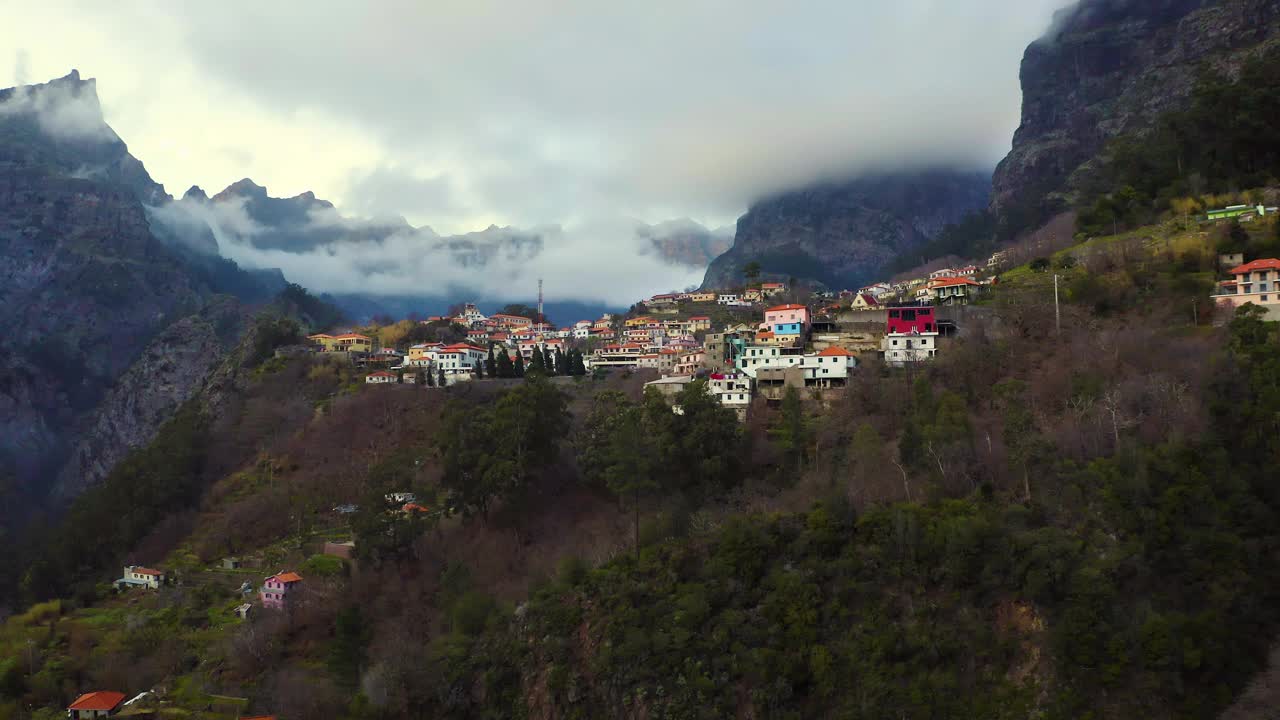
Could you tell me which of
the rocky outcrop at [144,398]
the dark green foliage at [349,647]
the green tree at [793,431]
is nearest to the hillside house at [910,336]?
the green tree at [793,431]

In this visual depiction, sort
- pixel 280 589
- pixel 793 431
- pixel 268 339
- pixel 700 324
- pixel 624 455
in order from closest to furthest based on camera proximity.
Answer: pixel 624 455
pixel 793 431
pixel 280 589
pixel 268 339
pixel 700 324

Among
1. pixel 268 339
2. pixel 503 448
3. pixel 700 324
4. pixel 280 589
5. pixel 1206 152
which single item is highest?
pixel 1206 152

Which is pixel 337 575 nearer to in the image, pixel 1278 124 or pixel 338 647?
pixel 338 647

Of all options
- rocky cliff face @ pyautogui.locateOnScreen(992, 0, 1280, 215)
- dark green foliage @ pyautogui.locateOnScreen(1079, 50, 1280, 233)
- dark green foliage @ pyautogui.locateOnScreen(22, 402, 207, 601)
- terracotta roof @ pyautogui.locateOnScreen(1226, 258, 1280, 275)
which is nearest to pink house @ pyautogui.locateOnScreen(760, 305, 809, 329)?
dark green foliage @ pyautogui.locateOnScreen(1079, 50, 1280, 233)

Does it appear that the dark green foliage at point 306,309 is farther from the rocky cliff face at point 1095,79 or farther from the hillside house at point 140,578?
the rocky cliff face at point 1095,79

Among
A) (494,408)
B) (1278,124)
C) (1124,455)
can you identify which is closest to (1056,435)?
(1124,455)

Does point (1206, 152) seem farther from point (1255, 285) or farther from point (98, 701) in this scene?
point (98, 701)

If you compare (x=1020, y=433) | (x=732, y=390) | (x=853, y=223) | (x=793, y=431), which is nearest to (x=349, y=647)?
(x=793, y=431)
